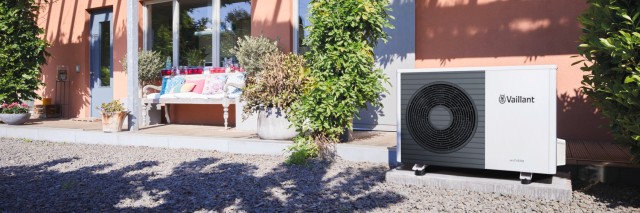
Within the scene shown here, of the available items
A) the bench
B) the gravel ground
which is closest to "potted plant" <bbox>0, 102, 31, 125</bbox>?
the bench

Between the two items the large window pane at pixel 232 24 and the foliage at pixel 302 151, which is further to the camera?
the large window pane at pixel 232 24

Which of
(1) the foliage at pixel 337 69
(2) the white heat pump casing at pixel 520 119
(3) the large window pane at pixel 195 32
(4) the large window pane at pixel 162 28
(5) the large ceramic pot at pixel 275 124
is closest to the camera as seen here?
(2) the white heat pump casing at pixel 520 119

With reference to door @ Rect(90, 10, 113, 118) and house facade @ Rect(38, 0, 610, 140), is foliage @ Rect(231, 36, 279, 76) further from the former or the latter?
door @ Rect(90, 10, 113, 118)

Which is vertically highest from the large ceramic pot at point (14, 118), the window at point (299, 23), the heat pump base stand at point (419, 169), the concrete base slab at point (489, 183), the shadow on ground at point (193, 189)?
the window at point (299, 23)

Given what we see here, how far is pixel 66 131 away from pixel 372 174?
469 cm

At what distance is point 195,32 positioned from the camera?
781 cm

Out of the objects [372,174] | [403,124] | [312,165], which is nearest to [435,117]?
[403,124]

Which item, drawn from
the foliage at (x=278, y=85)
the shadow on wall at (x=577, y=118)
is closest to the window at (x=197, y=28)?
the foliage at (x=278, y=85)

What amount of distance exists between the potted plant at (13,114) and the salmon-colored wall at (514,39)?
6564 mm

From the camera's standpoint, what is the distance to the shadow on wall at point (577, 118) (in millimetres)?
4898

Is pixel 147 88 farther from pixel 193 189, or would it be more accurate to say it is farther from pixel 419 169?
pixel 419 169

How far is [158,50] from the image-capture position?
8.12 m

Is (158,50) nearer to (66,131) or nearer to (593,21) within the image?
(66,131)

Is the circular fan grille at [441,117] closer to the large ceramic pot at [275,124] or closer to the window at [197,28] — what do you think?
the large ceramic pot at [275,124]
